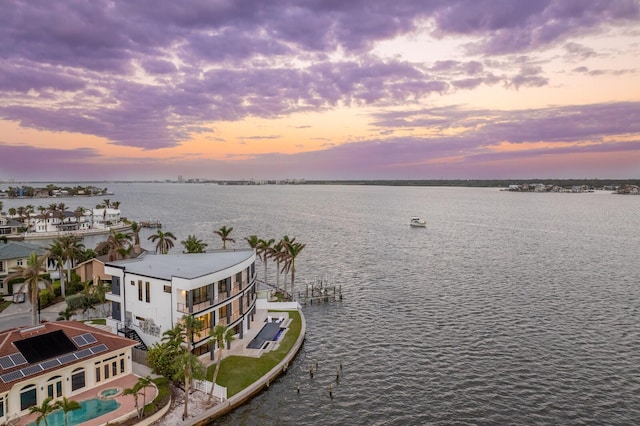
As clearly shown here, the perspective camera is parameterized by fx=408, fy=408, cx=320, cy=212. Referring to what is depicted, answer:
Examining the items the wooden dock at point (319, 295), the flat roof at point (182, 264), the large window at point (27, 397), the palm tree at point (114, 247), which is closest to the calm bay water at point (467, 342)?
the wooden dock at point (319, 295)

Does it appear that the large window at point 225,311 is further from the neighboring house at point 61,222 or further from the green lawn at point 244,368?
the neighboring house at point 61,222

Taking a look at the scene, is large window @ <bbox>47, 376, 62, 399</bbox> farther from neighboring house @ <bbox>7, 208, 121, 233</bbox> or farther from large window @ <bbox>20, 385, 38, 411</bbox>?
neighboring house @ <bbox>7, 208, 121, 233</bbox>

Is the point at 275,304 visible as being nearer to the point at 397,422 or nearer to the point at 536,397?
the point at 397,422

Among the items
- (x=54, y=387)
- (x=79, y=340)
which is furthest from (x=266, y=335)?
(x=54, y=387)

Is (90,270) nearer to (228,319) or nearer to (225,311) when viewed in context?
(225,311)

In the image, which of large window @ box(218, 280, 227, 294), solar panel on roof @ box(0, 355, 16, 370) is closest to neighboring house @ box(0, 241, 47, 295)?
solar panel on roof @ box(0, 355, 16, 370)

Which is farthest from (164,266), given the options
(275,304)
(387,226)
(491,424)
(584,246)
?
(387,226)
